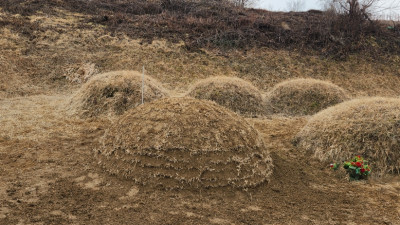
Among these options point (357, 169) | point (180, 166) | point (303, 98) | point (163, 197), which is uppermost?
point (303, 98)

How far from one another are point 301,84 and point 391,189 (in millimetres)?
6992

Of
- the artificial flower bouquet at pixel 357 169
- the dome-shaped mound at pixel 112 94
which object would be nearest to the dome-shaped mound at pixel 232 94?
the dome-shaped mound at pixel 112 94

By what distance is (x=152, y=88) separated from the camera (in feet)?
33.5

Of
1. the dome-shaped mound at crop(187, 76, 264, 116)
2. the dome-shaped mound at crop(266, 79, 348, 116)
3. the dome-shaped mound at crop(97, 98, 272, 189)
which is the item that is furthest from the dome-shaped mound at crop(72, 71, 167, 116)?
the dome-shaped mound at crop(266, 79, 348, 116)

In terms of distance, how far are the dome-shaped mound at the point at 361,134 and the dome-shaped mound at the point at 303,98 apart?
145 inches

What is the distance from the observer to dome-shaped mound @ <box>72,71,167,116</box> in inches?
358

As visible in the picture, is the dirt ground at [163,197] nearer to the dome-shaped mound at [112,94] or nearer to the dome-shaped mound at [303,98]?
the dome-shaped mound at [112,94]

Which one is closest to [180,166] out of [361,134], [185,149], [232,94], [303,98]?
[185,149]

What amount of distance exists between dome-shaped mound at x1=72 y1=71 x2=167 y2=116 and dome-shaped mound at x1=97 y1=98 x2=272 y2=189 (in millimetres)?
3586

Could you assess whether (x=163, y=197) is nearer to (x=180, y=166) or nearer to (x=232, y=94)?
(x=180, y=166)

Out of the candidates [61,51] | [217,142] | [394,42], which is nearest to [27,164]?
[217,142]

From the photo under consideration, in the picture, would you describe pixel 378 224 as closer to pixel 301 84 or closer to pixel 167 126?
pixel 167 126

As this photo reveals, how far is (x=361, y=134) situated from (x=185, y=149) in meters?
3.48

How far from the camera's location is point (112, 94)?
31.1ft
